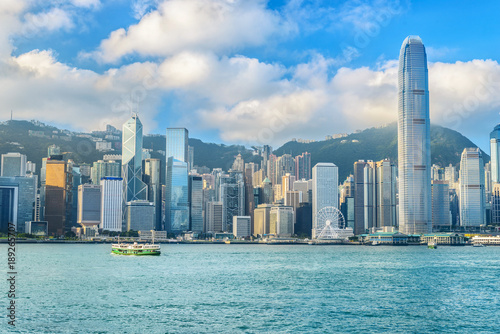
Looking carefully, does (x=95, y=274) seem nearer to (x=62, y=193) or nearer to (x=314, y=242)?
(x=314, y=242)

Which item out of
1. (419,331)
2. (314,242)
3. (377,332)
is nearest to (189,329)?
(377,332)

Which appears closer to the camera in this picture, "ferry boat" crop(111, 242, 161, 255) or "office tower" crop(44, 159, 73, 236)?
"ferry boat" crop(111, 242, 161, 255)

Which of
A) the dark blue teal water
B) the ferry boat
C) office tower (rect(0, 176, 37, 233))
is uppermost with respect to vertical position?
office tower (rect(0, 176, 37, 233))

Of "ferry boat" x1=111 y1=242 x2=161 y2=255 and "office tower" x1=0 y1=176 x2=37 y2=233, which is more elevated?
"office tower" x1=0 y1=176 x2=37 y2=233

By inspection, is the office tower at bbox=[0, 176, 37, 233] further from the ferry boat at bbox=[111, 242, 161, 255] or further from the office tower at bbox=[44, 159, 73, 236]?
the ferry boat at bbox=[111, 242, 161, 255]

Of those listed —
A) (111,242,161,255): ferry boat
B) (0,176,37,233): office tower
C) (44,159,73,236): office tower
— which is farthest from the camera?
(44,159,73,236): office tower

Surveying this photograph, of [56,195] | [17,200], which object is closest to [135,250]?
[17,200]

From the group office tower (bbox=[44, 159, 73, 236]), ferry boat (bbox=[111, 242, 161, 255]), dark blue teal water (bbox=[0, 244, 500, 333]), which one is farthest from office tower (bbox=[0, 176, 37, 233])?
dark blue teal water (bbox=[0, 244, 500, 333])
